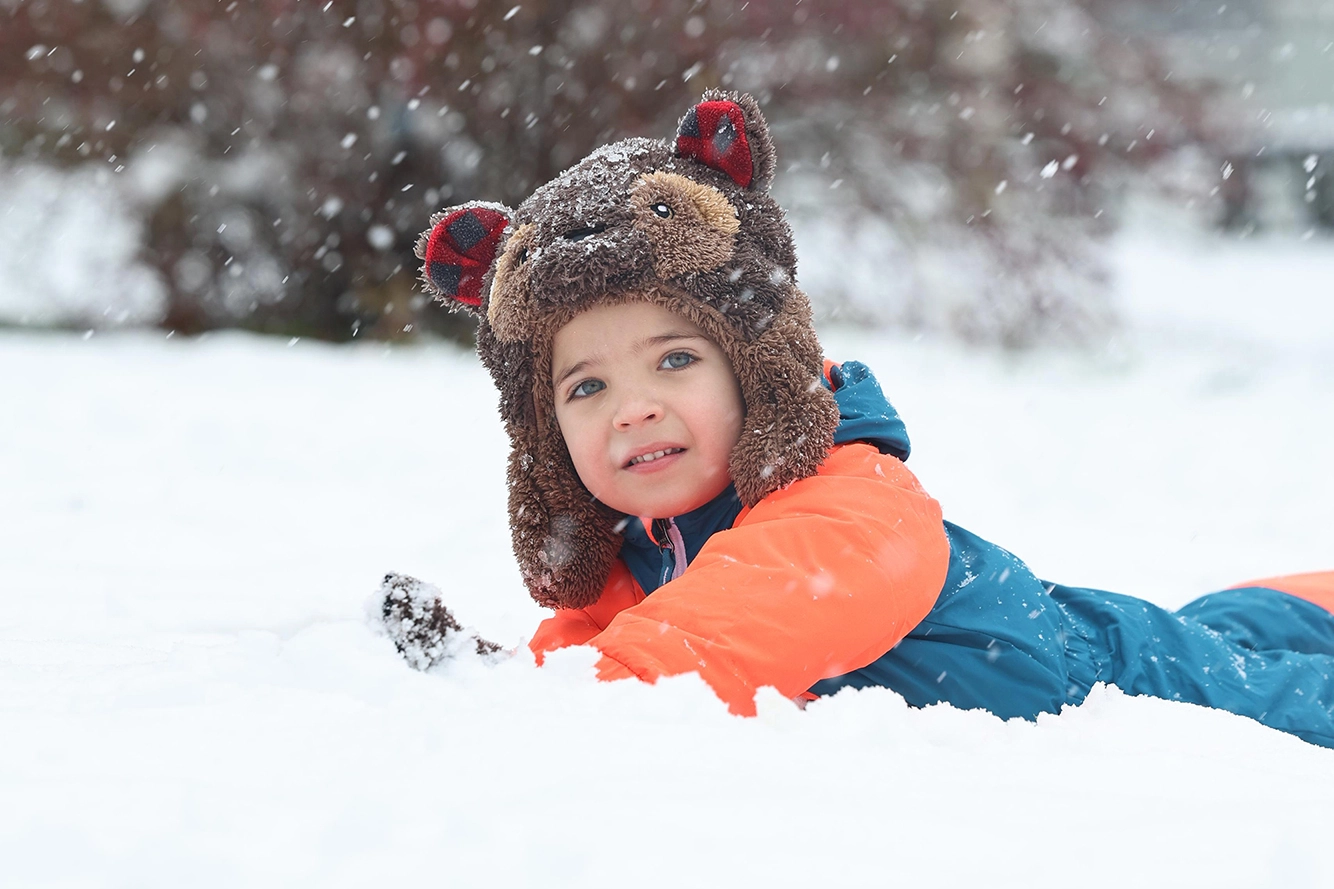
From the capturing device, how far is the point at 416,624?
137cm

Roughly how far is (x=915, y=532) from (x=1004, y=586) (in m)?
0.35

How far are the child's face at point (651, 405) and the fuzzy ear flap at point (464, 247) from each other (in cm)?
26

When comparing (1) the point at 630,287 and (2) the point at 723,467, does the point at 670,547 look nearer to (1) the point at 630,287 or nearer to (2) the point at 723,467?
(2) the point at 723,467

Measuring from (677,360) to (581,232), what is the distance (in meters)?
0.25

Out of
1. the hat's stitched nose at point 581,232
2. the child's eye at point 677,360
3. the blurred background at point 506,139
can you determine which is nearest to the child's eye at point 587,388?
the child's eye at point 677,360

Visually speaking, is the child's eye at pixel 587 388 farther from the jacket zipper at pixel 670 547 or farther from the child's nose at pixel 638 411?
the jacket zipper at pixel 670 547

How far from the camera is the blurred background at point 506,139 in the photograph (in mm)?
6027

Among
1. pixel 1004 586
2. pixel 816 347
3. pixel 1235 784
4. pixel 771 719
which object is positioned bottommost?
pixel 771 719

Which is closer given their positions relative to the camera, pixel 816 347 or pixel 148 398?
pixel 816 347

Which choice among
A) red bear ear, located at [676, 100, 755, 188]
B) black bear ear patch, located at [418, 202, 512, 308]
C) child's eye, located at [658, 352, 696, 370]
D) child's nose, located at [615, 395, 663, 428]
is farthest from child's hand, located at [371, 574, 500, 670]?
red bear ear, located at [676, 100, 755, 188]

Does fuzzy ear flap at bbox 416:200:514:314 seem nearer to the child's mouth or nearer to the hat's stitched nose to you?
the hat's stitched nose

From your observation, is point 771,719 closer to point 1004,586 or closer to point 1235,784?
point 1235,784

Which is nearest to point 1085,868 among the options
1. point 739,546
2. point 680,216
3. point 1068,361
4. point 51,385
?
point 739,546

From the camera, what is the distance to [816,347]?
72.2 inches
